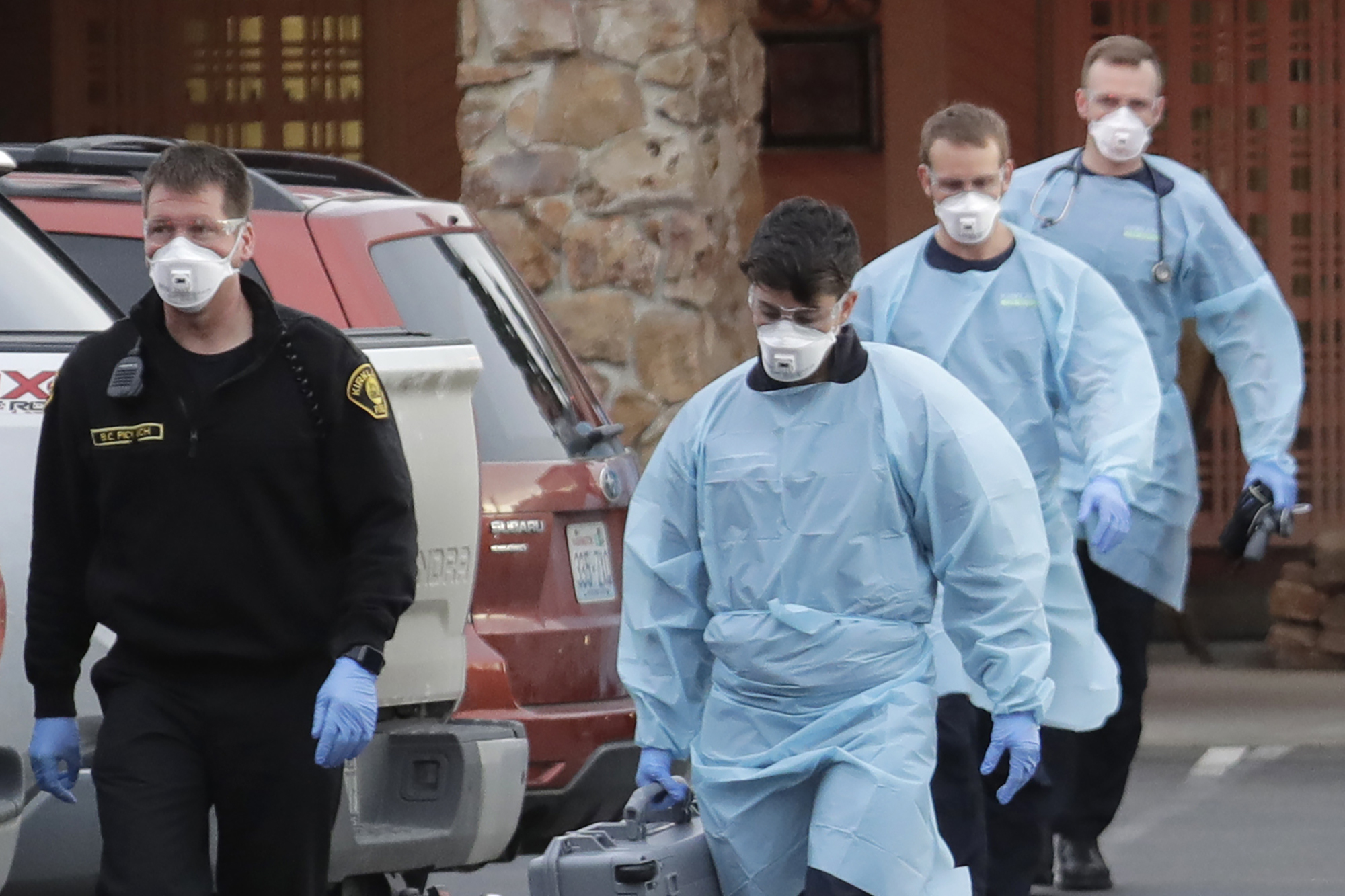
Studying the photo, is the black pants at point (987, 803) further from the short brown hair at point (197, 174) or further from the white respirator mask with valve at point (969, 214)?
the short brown hair at point (197, 174)

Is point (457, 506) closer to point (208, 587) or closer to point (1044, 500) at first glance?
point (208, 587)

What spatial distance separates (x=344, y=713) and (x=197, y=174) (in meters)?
0.95

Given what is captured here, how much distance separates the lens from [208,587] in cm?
485

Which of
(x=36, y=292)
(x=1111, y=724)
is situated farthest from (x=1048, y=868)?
(x=36, y=292)

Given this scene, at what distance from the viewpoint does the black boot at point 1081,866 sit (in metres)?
7.54

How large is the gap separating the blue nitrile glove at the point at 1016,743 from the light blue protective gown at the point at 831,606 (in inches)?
1.4

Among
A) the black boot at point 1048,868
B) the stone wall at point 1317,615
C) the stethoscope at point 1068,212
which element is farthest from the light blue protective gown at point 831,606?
the stone wall at point 1317,615

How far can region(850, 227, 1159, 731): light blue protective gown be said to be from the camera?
6.49 meters

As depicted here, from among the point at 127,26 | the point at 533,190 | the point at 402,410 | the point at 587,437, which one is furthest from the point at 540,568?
the point at 127,26

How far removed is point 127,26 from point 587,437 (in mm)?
7348

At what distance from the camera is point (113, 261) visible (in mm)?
6094

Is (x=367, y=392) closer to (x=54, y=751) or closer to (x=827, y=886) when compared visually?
(x=54, y=751)

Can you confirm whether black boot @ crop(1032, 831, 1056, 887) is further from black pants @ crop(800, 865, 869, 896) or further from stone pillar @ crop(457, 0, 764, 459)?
stone pillar @ crop(457, 0, 764, 459)

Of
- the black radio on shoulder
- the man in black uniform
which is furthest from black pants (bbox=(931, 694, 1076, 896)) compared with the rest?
the black radio on shoulder
